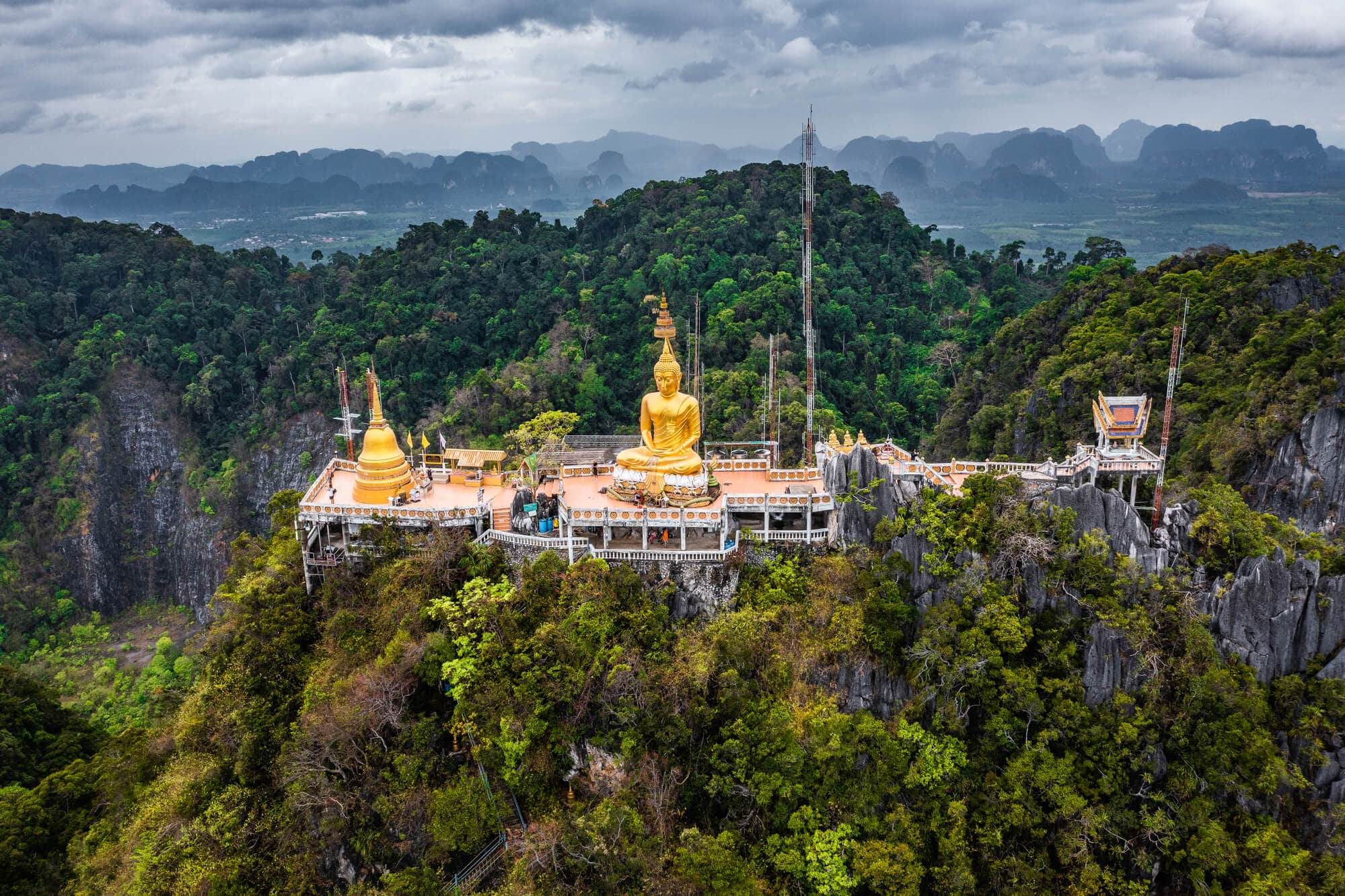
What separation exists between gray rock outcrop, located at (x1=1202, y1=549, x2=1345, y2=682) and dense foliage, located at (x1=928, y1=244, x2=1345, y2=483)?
534 inches

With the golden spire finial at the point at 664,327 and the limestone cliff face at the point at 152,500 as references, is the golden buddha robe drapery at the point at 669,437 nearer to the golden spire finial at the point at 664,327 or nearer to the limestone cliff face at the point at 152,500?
the golden spire finial at the point at 664,327

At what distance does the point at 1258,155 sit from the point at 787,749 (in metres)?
205

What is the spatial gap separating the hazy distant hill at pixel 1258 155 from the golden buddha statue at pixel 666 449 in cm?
18944

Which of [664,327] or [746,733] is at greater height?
[664,327]

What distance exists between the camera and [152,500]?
184 feet

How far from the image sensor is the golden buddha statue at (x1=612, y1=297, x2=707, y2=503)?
22812 mm

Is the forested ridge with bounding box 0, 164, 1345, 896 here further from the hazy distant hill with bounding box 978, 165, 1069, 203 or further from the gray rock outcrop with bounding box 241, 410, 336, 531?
the hazy distant hill with bounding box 978, 165, 1069, 203

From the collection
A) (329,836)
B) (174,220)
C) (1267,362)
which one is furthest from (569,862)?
(174,220)

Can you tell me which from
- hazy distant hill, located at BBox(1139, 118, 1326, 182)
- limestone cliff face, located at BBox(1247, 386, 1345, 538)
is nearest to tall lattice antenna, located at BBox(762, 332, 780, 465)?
limestone cliff face, located at BBox(1247, 386, 1345, 538)

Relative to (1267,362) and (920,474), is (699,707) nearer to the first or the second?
(920,474)

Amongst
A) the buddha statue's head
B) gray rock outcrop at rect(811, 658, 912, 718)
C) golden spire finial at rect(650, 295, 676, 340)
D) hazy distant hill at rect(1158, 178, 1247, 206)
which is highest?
hazy distant hill at rect(1158, 178, 1247, 206)

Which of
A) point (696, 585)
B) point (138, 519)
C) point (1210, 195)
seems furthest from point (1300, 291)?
point (1210, 195)

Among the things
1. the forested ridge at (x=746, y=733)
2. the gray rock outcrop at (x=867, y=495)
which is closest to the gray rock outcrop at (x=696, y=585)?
the forested ridge at (x=746, y=733)

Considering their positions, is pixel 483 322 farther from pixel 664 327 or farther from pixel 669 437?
pixel 669 437
